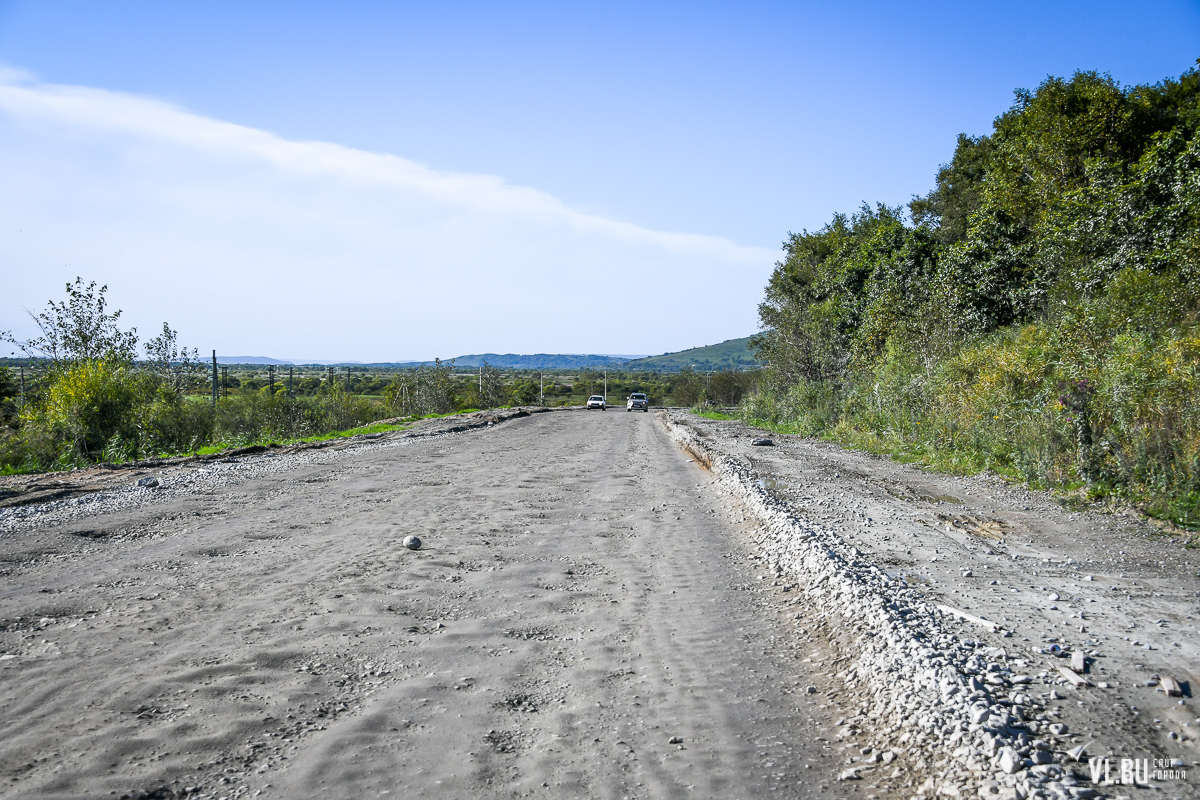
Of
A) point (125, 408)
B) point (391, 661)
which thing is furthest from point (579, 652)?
point (125, 408)

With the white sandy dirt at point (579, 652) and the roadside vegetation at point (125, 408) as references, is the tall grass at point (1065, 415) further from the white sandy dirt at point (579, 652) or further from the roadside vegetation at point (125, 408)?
the roadside vegetation at point (125, 408)

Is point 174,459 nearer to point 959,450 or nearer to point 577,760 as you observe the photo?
point 577,760

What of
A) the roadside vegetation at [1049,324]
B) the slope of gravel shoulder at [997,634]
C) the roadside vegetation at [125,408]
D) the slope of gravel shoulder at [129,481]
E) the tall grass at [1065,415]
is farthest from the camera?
the roadside vegetation at [125,408]

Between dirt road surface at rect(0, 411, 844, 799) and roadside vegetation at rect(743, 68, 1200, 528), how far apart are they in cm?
546

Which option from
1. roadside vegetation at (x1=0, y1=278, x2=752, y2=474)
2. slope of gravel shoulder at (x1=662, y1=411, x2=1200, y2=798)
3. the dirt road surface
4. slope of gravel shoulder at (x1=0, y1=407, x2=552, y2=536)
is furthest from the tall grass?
roadside vegetation at (x1=0, y1=278, x2=752, y2=474)

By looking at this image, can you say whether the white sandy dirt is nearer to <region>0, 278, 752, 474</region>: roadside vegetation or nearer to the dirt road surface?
the dirt road surface

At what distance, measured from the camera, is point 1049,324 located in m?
14.7

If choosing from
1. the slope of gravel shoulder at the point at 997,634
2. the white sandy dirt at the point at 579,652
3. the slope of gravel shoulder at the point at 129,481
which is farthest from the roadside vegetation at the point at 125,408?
the slope of gravel shoulder at the point at 997,634

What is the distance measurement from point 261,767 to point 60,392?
58.7 feet

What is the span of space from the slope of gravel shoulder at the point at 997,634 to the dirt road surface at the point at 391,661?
415 millimetres

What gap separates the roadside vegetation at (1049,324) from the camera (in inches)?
376

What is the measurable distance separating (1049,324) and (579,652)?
13981mm

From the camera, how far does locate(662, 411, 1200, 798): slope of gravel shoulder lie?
3.38 meters

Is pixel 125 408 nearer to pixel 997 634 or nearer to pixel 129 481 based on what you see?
pixel 129 481
